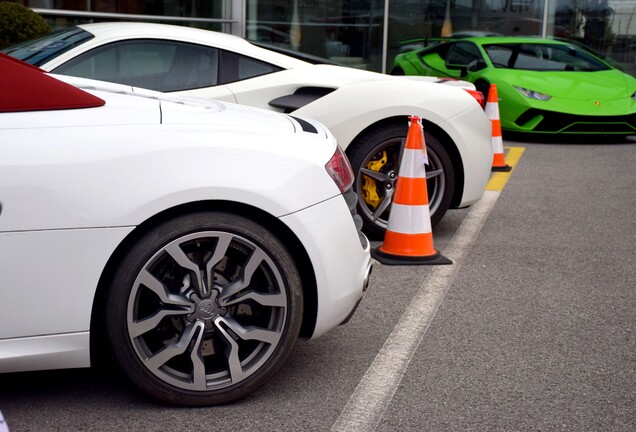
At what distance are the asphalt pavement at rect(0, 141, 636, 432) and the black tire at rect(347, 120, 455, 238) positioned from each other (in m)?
0.22

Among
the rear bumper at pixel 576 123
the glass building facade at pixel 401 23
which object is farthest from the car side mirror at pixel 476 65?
the glass building facade at pixel 401 23

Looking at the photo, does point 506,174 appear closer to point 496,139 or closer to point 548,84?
point 496,139

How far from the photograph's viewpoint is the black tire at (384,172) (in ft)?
20.0

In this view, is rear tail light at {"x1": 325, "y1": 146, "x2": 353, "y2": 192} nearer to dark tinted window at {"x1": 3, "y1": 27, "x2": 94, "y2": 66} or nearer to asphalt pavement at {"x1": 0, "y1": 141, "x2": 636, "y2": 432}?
asphalt pavement at {"x1": 0, "y1": 141, "x2": 636, "y2": 432}

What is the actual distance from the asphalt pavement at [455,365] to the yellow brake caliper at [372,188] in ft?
0.94

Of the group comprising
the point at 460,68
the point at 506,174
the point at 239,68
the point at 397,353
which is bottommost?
the point at 506,174

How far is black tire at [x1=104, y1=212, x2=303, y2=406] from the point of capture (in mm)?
3232

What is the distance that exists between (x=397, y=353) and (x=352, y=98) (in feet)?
8.26

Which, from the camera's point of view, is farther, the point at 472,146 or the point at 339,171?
the point at 472,146

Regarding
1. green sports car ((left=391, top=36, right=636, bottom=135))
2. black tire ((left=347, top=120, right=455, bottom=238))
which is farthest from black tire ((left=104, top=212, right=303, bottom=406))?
green sports car ((left=391, top=36, right=636, bottom=135))

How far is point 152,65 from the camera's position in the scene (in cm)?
595

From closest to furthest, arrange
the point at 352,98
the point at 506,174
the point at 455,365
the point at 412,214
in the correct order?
the point at 455,365
the point at 412,214
the point at 352,98
the point at 506,174

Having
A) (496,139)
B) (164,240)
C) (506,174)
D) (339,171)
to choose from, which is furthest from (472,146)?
(164,240)

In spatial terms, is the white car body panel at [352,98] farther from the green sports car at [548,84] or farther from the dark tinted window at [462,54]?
the dark tinted window at [462,54]
